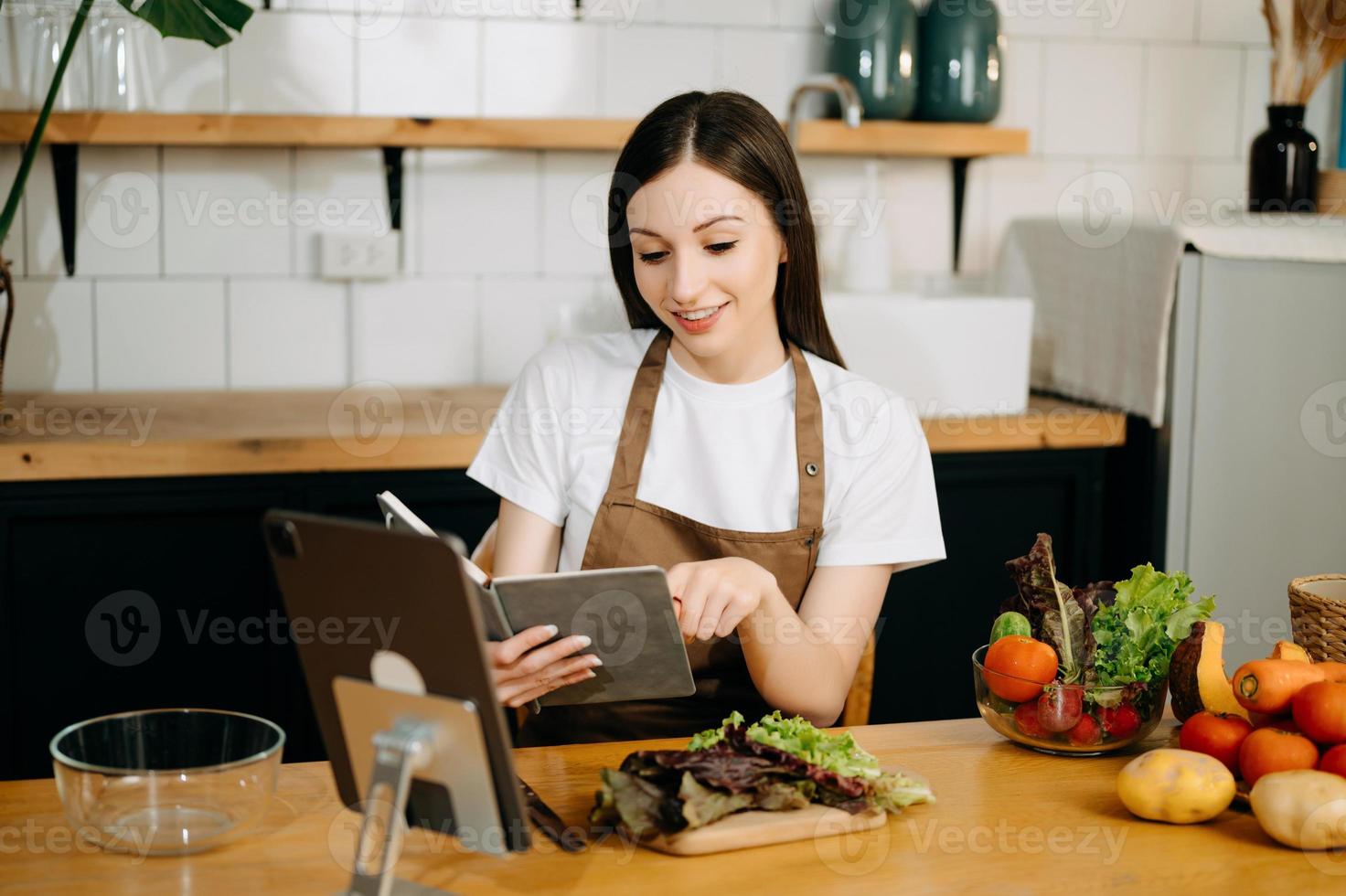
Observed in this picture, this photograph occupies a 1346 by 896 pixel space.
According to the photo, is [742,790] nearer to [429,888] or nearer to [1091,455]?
[429,888]

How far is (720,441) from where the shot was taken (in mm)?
1754

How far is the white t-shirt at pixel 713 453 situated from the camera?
1718 millimetres

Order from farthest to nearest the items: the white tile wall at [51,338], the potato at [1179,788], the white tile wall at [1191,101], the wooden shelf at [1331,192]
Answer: the white tile wall at [1191,101], the wooden shelf at [1331,192], the white tile wall at [51,338], the potato at [1179,788]

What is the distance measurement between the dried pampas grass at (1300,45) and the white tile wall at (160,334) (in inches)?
81.6

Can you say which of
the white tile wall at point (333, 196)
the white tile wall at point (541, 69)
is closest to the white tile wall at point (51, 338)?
the white tile wall at point (333, 196)

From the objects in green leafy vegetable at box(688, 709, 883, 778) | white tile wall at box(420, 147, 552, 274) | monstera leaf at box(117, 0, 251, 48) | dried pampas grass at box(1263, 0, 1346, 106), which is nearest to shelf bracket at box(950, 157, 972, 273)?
dried pampas grass at box(1263, 0, 1346, 106)

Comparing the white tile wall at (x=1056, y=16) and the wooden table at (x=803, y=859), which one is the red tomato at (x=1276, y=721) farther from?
the white tile wall at (x=1056, y=16)

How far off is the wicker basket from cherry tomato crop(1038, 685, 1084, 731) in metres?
0.25

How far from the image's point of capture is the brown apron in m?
1.69

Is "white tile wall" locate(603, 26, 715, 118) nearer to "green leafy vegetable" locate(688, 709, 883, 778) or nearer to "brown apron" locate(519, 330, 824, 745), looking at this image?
"brown apron" locate(519, 330, 824, 745)

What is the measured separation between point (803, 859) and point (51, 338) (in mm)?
2011

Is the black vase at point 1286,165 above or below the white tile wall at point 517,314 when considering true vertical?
above

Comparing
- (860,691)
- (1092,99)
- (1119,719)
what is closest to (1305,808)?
(1119,719)

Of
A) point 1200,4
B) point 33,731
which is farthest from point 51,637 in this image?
point 1200,4
